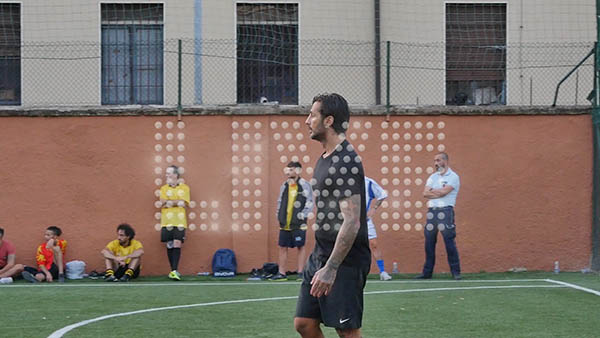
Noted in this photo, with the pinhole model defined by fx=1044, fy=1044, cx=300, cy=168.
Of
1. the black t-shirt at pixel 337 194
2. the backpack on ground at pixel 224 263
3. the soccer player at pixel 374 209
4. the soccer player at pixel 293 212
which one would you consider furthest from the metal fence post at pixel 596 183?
the black t-shirt at pixel 337 194

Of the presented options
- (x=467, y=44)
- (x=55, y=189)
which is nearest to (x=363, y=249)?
(x=55, y=189)

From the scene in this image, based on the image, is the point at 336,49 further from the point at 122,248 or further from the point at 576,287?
the point at 576,287

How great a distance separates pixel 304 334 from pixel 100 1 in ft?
47.0

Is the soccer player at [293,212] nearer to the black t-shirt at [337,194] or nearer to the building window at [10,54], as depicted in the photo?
the building window at [10,54]

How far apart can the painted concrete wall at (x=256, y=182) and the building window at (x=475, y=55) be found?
225 cm

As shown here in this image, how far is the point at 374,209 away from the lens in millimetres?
12844

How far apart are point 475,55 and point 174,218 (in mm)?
6194

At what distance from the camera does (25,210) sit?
51.1 ft

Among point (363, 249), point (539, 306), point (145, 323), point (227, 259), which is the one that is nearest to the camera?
point (363, 249)

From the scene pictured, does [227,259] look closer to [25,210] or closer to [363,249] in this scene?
[25,210]

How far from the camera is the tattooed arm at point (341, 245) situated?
5434 millimetres

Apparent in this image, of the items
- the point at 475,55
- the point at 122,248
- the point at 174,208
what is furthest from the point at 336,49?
the point at 122,248

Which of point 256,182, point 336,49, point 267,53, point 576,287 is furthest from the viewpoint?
point 336,49

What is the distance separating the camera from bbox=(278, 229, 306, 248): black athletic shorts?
48.7 ft
